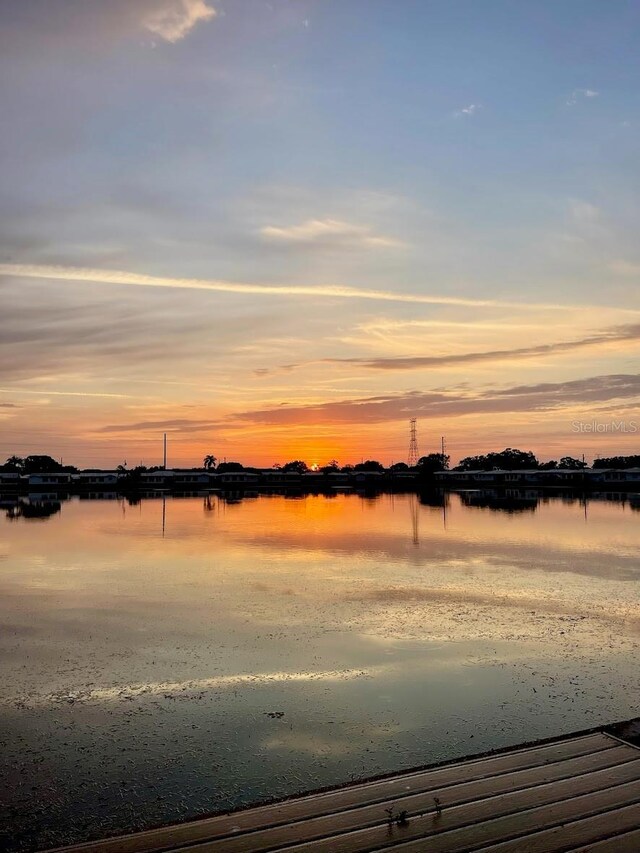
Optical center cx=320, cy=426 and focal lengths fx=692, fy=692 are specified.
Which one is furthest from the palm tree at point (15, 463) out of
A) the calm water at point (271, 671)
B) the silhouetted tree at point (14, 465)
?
the calm water at point (271, 671)

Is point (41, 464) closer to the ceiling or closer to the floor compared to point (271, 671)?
closer to the ceiling

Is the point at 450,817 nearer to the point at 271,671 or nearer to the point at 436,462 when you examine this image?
the point at 271,671

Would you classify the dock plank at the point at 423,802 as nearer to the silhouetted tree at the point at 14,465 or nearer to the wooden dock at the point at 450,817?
the wooden dock at the point at 450,817

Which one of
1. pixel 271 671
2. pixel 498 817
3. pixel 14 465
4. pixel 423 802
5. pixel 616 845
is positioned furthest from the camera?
pixel 14 465

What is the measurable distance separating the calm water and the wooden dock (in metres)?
1.43

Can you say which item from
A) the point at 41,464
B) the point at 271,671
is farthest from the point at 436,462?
the point at 271,671

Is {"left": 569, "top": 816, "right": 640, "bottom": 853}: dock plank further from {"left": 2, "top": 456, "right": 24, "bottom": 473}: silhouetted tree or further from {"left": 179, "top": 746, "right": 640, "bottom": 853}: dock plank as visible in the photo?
{"left": 2, "top": 456, "right": 24, "bottom": 473}: silhouetted tree

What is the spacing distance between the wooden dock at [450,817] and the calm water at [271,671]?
1430 millimetres

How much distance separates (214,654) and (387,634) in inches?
178

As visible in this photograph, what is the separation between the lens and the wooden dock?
22.8ft

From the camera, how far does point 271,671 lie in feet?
47.6

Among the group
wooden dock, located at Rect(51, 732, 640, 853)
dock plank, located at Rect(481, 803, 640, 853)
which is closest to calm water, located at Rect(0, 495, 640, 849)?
wooden dock, located at Rect(51, 732, 640, 853)

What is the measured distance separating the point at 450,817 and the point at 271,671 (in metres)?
7.56

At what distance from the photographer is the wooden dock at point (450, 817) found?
273 inches
